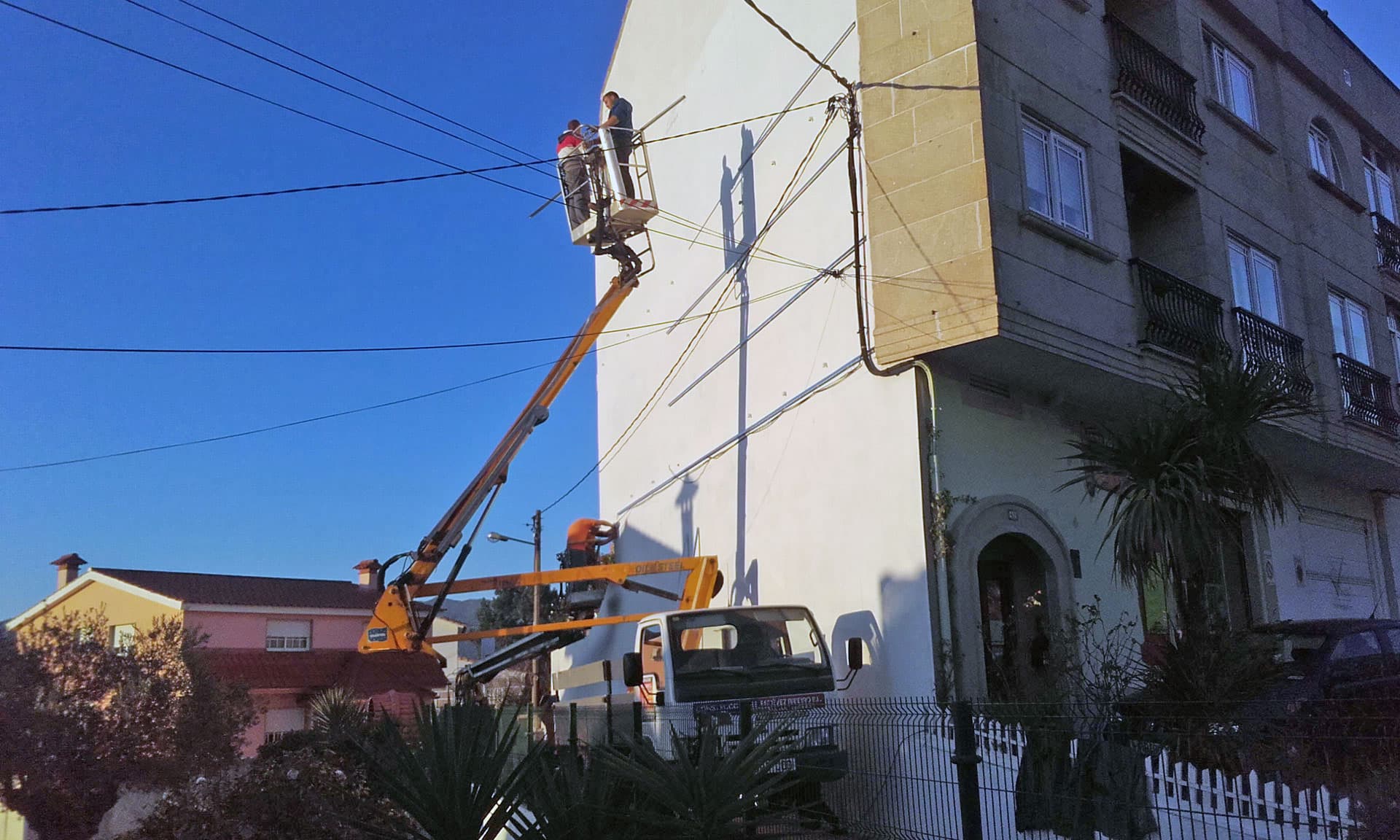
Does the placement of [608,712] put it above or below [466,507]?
below

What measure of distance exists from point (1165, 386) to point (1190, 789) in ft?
26.7

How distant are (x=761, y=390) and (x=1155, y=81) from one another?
22.1 ft

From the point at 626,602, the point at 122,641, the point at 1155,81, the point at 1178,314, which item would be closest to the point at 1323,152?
the point at 1155,81

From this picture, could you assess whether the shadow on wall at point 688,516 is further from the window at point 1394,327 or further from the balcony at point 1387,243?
the balcony at point 1387,243

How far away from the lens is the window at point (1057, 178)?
12.6 m

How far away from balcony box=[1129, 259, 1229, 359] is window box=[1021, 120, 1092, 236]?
105 cm

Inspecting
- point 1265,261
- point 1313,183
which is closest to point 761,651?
point 1265,261

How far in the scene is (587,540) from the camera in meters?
19.5

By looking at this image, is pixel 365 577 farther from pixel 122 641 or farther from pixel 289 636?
pixel 122 641

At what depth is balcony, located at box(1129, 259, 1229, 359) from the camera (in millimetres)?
13609

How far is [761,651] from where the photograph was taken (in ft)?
36.4

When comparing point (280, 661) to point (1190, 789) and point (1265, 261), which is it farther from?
point (1190, 789)

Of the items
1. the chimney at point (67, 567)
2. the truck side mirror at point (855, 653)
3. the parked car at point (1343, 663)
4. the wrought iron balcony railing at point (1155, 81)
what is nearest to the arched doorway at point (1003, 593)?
the truck side mirror at point (855, 653)

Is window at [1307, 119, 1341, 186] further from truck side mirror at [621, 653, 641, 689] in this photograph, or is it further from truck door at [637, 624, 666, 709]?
truck side mirror at [621, 653, 641, 689]
